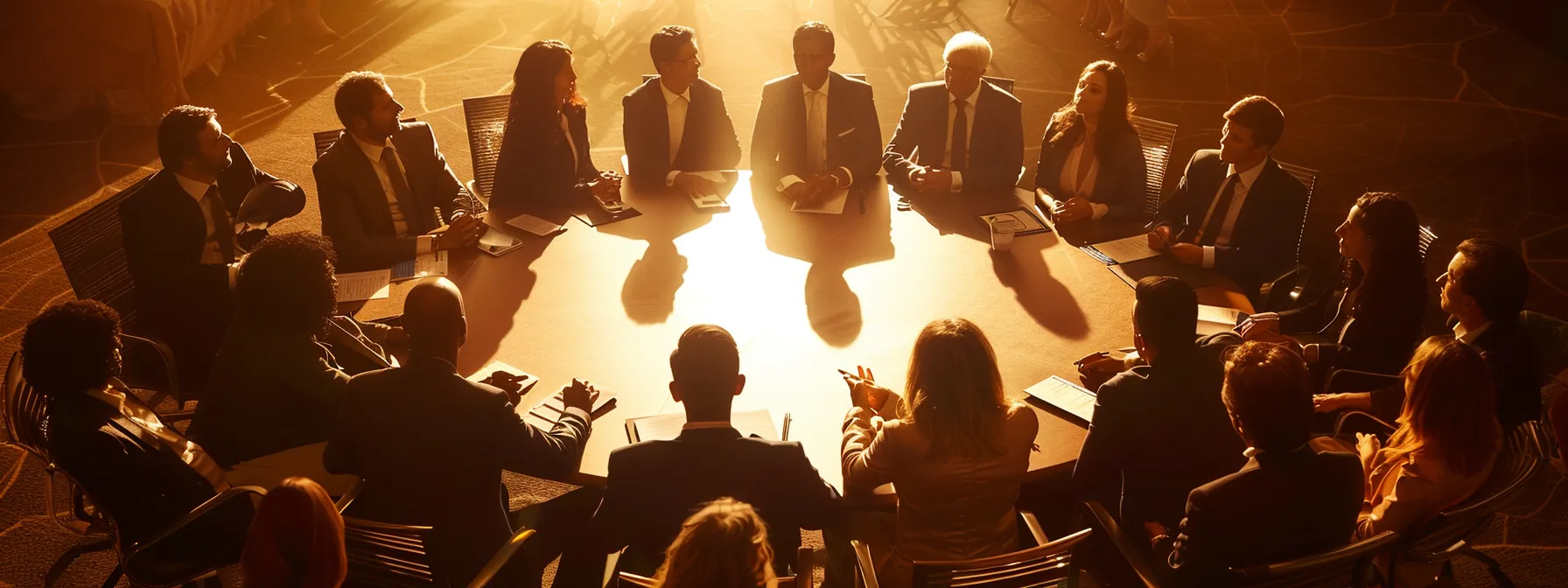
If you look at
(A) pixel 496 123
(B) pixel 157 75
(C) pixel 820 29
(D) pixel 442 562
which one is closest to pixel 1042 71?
(C) pixel 820 29

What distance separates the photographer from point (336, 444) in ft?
9.81

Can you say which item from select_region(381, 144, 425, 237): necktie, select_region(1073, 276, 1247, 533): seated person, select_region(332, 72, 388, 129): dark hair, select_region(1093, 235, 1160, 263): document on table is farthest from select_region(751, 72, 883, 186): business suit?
select_region(1073, 276, 1247, 533): seated person

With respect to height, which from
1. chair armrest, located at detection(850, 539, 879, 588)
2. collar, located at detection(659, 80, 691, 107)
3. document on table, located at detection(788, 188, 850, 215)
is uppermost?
collar, located at detection(659, 80, 691, 107)

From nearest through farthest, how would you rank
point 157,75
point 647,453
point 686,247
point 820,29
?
point 647,453 → point 686,247 → point 820,29 → point 157,75

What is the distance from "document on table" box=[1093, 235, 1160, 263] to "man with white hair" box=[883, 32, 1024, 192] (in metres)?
0.67

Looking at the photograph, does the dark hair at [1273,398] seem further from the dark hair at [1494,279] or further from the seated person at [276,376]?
the seated person at [276,376]

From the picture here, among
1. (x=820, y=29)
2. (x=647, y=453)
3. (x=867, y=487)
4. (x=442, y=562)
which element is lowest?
(x=442, y=562)

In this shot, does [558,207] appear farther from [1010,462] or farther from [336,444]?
[1010,462]

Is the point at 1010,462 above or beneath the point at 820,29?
beneath

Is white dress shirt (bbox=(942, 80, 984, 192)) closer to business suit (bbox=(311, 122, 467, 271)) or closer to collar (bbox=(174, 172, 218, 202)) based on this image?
business suit (bbox=(311, 122, 467, 271))

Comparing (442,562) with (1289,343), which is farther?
(1289,343)

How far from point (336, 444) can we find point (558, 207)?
1.93 metres

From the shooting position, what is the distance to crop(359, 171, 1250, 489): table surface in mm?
3553

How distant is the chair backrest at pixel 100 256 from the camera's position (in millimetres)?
3920
